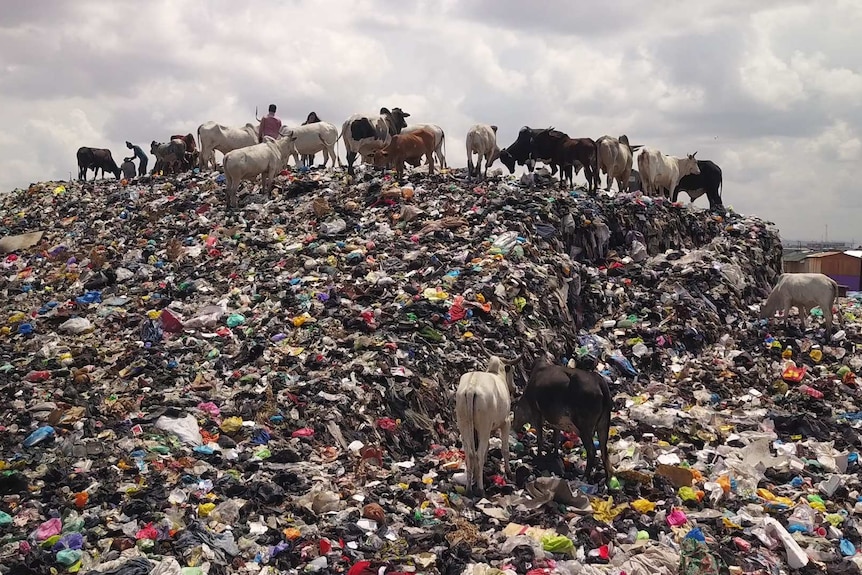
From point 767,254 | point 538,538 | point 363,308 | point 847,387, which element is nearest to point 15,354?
point 363,308

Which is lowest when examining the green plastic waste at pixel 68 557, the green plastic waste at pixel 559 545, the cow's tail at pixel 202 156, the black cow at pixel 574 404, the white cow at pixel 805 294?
the green plastic waste at pixel 559 545

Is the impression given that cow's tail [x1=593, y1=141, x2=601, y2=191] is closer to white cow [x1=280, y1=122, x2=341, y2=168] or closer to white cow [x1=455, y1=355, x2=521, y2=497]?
white cow [x1=280, y1=122, x2=341, y2=168]

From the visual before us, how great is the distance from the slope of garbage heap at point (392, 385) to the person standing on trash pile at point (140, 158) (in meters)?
4.72

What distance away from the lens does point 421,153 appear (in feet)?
48.5

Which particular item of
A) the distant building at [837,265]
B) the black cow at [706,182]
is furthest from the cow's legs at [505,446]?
the distant building at [837,265]

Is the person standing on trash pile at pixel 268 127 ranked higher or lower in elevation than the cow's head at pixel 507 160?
higher

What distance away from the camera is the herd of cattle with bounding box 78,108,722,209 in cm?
1438

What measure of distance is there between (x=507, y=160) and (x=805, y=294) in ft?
24.2

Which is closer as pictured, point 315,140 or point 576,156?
point 576,156

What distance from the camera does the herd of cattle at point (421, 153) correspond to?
47.2 ft

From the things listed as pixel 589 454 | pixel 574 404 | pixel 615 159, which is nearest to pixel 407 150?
pixel 615 159

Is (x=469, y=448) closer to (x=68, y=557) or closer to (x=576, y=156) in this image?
→ (x=68, y=557)

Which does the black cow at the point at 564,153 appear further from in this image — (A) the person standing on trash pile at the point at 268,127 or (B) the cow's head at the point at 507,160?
(A) the person standing on trash pile at the point at 268,127

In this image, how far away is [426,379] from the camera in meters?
8.33
